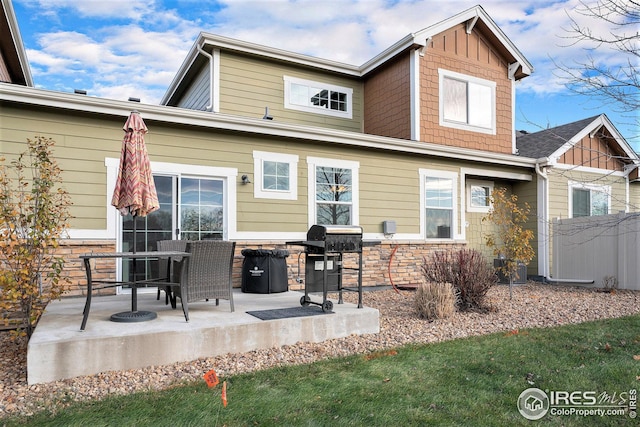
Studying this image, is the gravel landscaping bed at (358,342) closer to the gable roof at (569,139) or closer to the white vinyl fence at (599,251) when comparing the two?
the white vinyl fence at (599,251)

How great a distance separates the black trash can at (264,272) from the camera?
6.87 metres

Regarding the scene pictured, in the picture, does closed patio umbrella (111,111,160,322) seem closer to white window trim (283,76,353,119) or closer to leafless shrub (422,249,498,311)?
leafless shrub (422,249,498,311)

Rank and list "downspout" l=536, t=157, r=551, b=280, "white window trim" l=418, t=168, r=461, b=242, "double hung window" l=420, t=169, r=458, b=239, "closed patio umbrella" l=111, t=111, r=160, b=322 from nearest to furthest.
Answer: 1. "closed patio umbrella" l=111, t=111, r=160, b=322
2. "white window trim" l=418, t=168, r=461, b=242
3. "double hung window" l=420, t=169, r=458, b=239
4. "downspout" l=536, t=157, r=551, b=280

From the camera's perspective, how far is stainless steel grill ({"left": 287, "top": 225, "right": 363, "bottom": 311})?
5.18 m

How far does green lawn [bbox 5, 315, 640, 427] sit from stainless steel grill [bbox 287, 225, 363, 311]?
48.2 inches

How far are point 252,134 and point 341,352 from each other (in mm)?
4696

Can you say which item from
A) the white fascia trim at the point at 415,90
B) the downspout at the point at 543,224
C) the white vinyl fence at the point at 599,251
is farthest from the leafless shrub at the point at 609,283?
the white fascia trim at the point at 415,90

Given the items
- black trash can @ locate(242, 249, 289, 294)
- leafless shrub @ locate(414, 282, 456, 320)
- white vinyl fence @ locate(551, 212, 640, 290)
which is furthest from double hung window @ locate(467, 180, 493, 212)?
black trash can @ locate(242, 249, 289, 294)

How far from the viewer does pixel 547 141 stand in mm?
12242

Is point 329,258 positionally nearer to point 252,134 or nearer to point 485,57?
point 252,134

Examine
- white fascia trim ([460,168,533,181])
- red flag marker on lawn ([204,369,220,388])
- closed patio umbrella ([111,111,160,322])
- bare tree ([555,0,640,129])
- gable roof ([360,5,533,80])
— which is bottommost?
red flag marker on lawn ([204,369,220,388])

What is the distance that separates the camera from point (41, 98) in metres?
6.24

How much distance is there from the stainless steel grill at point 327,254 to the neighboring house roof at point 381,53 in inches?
246

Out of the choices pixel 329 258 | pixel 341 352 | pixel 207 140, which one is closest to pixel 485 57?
pixel 207 140
